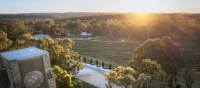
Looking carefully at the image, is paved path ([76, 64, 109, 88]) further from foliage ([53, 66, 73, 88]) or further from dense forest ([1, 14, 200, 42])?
dense forest ([1, 14, 200, 42])

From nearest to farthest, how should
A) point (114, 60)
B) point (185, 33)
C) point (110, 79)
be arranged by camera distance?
point (110, 79) < point (114, 60) < point (185, 33)

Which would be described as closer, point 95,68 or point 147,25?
point 95,68

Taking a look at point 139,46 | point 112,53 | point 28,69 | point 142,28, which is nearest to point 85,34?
point 142,28

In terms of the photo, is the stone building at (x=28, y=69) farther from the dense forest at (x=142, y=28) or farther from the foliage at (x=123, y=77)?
the dense forest at (x=142, y=28)

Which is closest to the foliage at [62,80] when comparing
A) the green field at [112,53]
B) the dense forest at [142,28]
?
the green field at [112,53]

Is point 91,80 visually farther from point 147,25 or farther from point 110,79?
point 147,25

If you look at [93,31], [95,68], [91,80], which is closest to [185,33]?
[95,68]

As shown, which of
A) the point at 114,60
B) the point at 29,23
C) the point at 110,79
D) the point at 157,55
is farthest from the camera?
the point at 29,23
